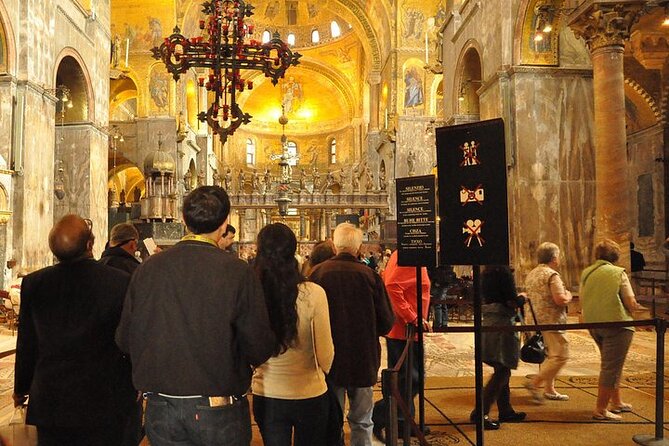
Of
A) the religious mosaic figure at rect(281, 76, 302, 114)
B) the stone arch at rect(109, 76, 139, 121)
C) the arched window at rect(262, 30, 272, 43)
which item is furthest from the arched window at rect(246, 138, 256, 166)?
the stone arch at rect(109, 76, 139, 121)

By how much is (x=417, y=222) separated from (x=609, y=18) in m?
7.22

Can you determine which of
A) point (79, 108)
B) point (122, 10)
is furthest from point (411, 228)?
point (122, 10)

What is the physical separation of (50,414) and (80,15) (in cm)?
1573

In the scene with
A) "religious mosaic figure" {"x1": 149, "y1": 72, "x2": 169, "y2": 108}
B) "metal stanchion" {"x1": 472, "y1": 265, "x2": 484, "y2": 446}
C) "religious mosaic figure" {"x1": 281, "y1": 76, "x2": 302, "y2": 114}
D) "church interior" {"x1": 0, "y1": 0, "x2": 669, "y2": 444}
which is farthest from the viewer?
"religious mosaic figure" {"x1": 281, "y1": 76, "x2": 302, "y2": 114}

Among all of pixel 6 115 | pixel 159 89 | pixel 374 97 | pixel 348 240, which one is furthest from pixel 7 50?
pixel 374 97

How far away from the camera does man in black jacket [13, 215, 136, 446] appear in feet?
9.28

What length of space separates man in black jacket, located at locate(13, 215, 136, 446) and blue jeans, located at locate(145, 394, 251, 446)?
59 centimetres

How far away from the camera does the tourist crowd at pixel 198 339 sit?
92.3 inches

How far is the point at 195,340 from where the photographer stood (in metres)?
2.32

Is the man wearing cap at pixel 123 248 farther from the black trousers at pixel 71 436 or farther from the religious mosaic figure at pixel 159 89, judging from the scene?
the religious mosaic figure at pixel 159 89

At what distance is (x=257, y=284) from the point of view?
7.94 ft

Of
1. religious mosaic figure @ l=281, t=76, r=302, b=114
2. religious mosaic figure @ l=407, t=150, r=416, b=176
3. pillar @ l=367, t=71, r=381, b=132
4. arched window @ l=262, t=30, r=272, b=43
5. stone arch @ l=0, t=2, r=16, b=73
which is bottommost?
religious mosaic figure @ l=407, t=150, r=416, b=176

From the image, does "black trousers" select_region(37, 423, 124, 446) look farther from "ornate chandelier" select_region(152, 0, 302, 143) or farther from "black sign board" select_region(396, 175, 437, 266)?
"ornate chandelier" select_region(152, 0, 302, 143)

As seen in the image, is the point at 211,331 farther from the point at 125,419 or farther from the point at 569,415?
the point at 569,415
